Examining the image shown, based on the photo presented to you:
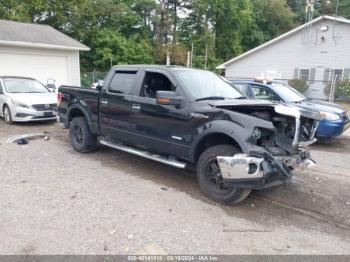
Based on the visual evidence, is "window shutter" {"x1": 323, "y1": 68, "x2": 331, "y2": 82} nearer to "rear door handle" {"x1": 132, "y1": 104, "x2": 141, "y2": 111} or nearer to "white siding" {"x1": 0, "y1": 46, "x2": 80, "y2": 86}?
"white siding" {"x1": 0, "y1": 46, "x2": 80, "y2": 86}

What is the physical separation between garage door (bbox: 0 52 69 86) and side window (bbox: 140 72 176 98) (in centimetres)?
1136

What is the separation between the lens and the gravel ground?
11.0ft

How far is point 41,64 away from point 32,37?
4.67 ft

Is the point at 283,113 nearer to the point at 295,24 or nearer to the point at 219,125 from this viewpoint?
the point at 219,125

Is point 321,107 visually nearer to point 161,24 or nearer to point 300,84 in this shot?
point 300,84

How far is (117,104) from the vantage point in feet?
18.8

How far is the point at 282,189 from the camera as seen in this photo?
4.95m

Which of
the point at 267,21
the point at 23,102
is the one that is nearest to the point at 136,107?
the point at 23,102

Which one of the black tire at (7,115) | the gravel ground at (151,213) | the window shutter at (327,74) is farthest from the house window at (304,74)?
the black tire at (7,115)

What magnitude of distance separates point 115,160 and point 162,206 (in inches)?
93.0

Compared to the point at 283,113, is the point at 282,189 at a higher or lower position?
lower

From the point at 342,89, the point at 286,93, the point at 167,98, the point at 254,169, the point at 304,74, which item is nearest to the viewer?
the point at 254,169

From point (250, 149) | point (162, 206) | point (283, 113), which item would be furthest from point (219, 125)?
point (162, 206)

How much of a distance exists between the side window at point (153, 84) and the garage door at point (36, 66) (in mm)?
11357
